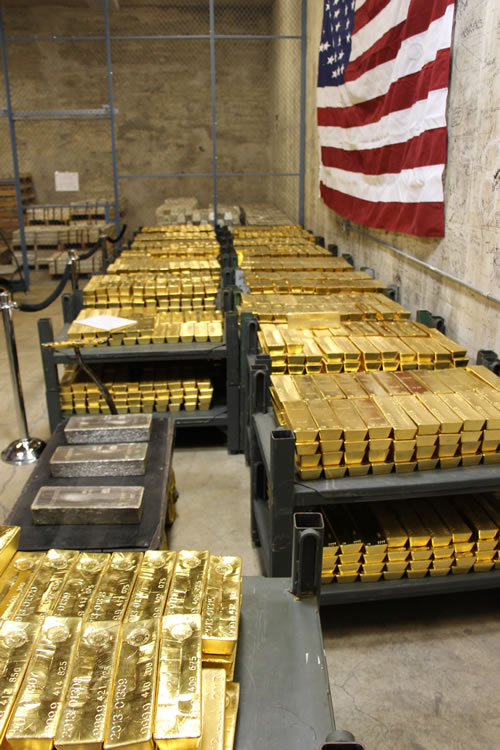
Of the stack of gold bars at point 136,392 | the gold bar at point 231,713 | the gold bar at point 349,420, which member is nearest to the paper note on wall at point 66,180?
the stack of gold bars at point 136,392

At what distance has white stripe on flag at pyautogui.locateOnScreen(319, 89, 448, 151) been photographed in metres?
4.44

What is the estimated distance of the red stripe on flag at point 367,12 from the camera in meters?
5.54

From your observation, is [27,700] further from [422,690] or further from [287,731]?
[422,690]

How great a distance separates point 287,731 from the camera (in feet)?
5.31

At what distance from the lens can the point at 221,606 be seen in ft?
6.03

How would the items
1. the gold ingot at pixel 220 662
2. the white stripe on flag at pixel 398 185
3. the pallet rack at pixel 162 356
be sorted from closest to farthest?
the gold ingot at pixel 220 662, the white stripe on flag at pixel 398 185, the pallet rack at pixel 162 356

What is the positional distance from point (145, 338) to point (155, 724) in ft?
12.5

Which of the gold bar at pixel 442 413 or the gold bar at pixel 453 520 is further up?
the gold bar at pixel 442 413

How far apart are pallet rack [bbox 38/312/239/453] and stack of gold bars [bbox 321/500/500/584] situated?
205 cm

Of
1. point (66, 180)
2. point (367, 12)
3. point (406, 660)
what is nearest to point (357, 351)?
point (406, 660)

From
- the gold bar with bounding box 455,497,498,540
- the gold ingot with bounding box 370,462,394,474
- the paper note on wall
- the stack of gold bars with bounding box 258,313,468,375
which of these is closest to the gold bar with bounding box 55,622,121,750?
the gold ingot with bounding box 370,462,394,474

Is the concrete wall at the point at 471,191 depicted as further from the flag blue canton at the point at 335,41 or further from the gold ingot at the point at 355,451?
the flag blue canton at the point at 335,41

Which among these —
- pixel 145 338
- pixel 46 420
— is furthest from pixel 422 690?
pixel 46 420

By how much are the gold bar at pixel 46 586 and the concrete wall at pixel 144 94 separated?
14.8 metres
